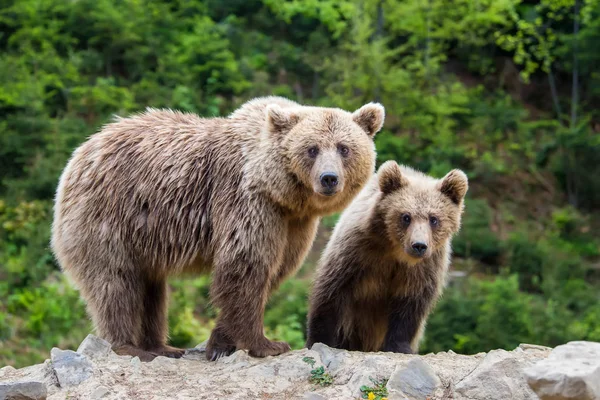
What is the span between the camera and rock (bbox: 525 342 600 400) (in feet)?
14.5

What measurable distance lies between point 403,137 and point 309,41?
430 centimetres

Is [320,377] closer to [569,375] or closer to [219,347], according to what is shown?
[219,347]

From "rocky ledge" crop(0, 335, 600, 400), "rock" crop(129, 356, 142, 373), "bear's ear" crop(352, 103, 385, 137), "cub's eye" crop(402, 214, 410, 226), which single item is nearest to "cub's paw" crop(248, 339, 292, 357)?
"rocky ledge" crop(0, 335, 600, 400)

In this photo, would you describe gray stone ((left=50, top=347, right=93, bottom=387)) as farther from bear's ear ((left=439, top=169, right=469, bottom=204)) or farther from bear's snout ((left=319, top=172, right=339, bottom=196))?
bear's ear ((left=439, top=169, right=469, bottom=204))

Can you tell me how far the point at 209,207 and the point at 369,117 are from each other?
145cm

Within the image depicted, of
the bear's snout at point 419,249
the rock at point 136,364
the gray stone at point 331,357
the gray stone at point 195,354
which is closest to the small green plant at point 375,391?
the gray stone at point 331,357

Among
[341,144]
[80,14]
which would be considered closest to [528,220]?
[80,14]

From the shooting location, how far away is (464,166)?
21.5m

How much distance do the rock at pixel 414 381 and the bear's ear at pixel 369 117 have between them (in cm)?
199

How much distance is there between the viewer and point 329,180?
6.35 meters

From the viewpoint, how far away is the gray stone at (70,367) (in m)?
5.91

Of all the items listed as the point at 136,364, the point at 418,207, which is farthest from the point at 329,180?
the point at 136,364

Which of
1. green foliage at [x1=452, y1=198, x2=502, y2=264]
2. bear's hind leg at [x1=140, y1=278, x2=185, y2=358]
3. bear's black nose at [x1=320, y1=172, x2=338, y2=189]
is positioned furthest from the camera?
green foliage at [x1=452, y1=198, x2=502, y2=264]

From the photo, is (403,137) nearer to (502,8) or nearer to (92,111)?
(502,8)
